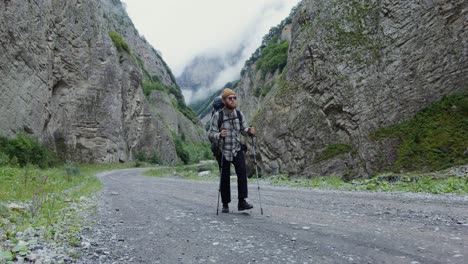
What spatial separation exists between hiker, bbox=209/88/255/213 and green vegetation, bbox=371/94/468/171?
494 inches

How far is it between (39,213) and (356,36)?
846 inches

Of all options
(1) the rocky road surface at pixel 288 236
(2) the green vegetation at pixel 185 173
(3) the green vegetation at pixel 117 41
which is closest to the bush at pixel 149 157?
(3) the green vegetation at pixel 117 41

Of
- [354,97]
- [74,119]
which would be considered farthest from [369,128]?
[74,119]

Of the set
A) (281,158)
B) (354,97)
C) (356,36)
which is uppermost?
(356,36)

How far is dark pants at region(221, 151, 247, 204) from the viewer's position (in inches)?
265

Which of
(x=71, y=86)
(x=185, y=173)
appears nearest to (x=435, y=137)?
(x=185, y=173)

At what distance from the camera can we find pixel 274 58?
59.8 meters

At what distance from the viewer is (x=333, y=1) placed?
25.0m

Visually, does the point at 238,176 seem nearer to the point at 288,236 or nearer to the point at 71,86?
the point at 288,236

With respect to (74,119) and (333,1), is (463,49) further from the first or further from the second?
(74,119)

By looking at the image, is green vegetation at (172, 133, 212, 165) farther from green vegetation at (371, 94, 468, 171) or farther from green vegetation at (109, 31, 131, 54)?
green vegetation at (371, 94, 468, 171)

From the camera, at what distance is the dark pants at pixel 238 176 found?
673 cm

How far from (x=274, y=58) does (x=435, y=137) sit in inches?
1760

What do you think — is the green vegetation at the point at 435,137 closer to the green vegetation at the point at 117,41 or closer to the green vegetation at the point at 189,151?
the green vegetation at the point at 117,41
